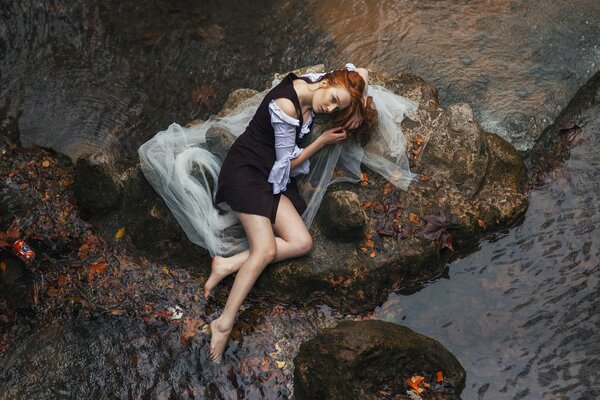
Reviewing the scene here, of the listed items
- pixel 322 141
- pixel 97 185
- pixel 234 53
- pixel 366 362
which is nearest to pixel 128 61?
pixel 234 53

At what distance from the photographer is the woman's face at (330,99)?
6133 mm

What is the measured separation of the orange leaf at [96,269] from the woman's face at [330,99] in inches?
99.6

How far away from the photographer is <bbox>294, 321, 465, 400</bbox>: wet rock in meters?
5.66

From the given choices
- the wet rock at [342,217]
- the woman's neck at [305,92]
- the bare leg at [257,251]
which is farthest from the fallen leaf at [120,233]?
the woman's neck at [305,92]

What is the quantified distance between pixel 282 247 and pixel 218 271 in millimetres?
615

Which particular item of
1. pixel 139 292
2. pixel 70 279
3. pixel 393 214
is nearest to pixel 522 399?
pixel 393 214

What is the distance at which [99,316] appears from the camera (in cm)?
645

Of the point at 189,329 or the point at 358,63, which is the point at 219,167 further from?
the point at 358,63

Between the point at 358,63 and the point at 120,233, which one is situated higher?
the point at 358,63

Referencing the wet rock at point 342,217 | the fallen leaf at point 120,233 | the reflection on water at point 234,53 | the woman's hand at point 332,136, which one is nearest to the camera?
the wet rock at point 342,217

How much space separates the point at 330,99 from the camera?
20.2ft

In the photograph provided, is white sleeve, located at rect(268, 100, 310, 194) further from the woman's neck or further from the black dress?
the woman's neck

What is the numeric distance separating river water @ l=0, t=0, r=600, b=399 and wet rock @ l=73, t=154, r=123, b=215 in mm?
892

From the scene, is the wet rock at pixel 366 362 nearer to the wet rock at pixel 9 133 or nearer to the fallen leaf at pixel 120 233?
the fallen leaf at pixel 120 233
